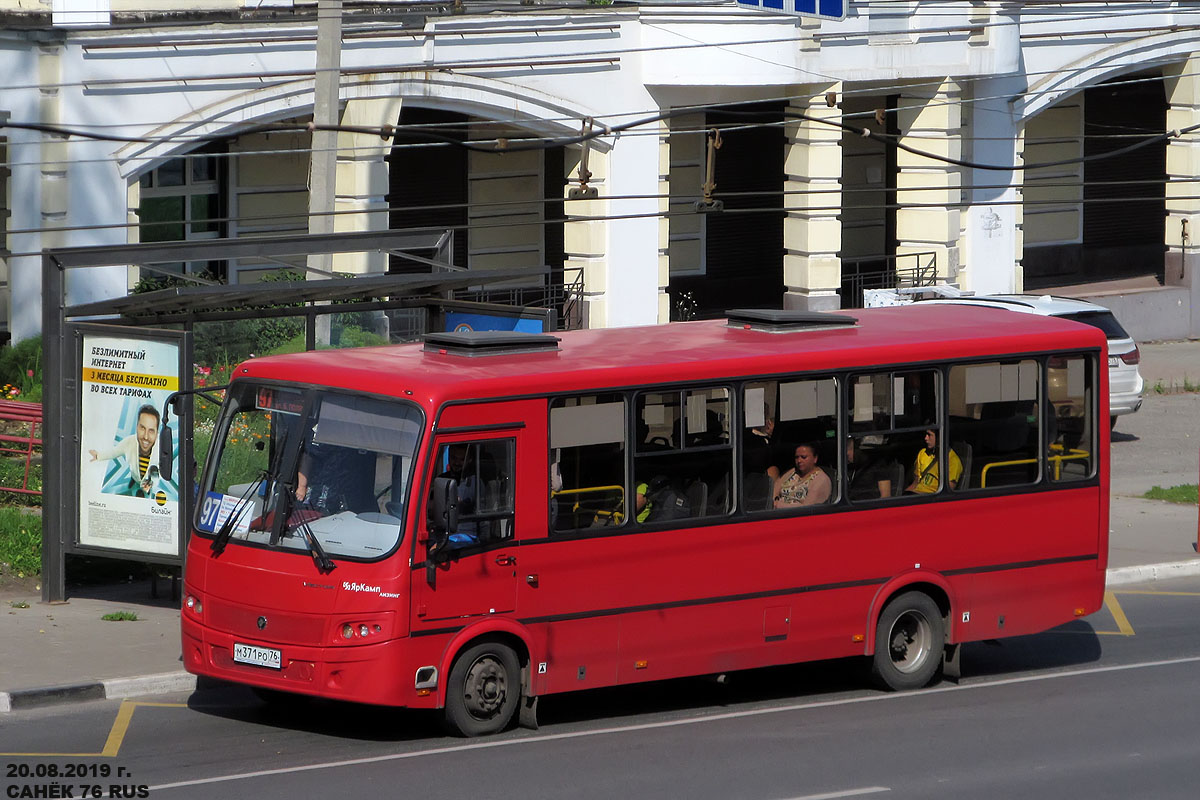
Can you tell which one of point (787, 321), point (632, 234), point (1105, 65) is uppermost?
point (1105, 65)

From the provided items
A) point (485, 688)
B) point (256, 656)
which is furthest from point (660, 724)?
point (256, 656)

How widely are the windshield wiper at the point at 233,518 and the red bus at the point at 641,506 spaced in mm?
22

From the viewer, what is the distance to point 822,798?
1033 cm

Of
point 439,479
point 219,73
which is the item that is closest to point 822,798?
point 439,479

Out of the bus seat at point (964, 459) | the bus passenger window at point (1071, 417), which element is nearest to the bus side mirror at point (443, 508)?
the bus seat at point (964, 459)

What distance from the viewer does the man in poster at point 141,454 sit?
14.3 m

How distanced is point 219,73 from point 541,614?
47.5 ft

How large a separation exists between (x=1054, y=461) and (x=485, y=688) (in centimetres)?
487

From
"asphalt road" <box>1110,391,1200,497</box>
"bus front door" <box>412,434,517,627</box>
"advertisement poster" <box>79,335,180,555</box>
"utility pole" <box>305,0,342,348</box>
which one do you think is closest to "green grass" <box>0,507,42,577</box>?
"advertisement poster" <box>79,335,180,555</box>

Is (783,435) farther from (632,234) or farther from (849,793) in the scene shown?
(632,234)

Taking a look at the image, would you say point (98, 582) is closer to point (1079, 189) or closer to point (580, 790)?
point (580, 790)

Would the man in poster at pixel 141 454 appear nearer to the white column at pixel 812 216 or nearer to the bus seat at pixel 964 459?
the bus seat at pixel 964 459

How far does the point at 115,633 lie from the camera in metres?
14.1

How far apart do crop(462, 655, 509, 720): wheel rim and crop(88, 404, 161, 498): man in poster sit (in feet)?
13.2
